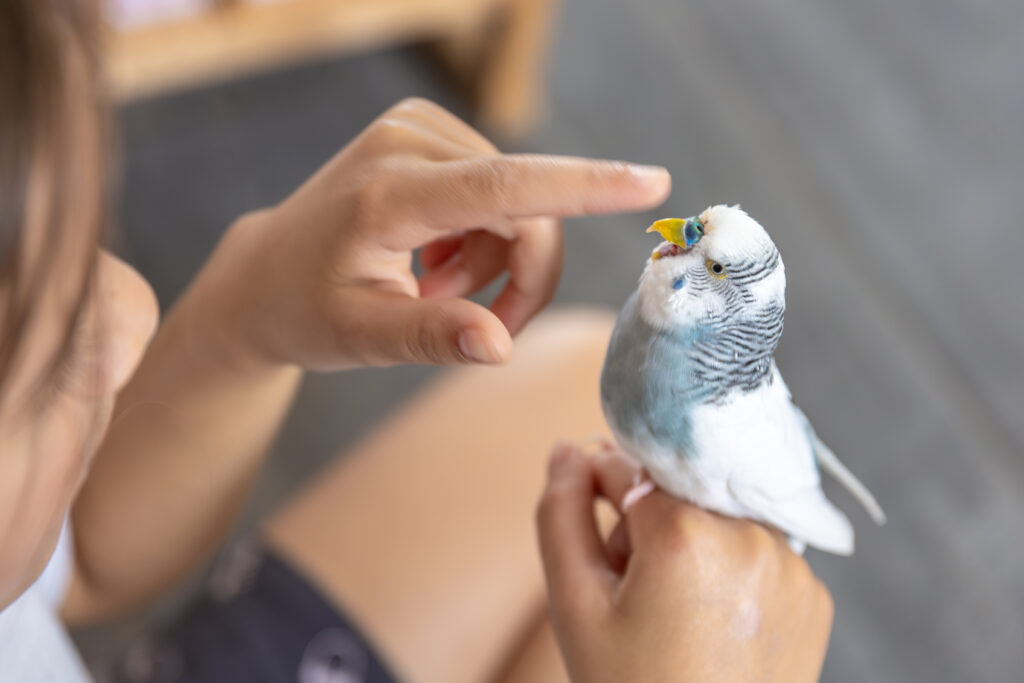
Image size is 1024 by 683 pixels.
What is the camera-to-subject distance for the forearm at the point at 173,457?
634 millimetres

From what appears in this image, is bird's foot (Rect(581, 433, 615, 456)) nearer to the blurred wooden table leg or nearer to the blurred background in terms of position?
the blurred background

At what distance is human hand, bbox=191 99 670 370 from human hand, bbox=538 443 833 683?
0.53ft

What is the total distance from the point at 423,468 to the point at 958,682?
2.98 ft

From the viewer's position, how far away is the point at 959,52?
1.72 metres

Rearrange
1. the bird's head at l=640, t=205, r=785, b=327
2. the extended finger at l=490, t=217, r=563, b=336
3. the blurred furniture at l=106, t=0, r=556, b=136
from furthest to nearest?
the blurred furniture at l=106, t=0, r=556, b=136 → the extended finger at l=490, t=217, r=563, b=336 → the bird's head at l=640, t=205, r=785, b=327

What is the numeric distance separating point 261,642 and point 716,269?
0.51 meters

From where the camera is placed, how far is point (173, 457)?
0.68 m

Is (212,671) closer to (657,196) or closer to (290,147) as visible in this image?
(657,196)

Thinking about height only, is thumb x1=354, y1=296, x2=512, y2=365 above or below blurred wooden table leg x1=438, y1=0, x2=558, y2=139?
above

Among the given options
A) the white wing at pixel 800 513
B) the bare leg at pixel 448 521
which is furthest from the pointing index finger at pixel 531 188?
the bare leg at pixel 448 521

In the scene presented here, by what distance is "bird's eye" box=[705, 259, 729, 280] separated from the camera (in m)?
0.44

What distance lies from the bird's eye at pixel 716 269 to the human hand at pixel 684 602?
0.57 ft

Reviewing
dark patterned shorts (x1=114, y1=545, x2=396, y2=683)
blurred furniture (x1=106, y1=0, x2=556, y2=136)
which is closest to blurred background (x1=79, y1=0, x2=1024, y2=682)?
blurred furniture (x1=106, y1=0, x2=556, y2=136)

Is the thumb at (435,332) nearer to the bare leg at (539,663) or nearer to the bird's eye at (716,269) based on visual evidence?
the bird's eye at (716,269)
